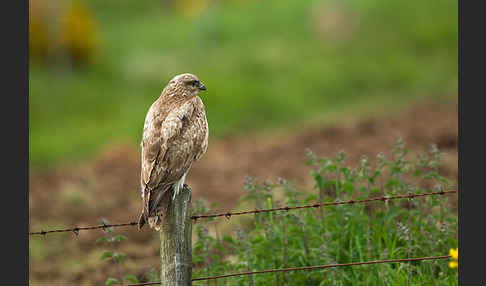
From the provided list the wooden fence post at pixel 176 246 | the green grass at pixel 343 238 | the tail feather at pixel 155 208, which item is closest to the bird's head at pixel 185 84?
the green grass at pixel 343 238

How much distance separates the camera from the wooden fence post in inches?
209

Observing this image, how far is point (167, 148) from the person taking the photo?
5.82m

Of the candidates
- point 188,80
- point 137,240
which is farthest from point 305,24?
point 188,80

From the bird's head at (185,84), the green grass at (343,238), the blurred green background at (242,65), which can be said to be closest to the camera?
the green grass at (343,238)

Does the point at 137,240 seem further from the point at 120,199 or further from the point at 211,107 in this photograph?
the point at 211,107

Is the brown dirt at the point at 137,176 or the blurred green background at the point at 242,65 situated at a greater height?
the blurred green background at the point at 242,65

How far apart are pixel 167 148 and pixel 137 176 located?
999cm

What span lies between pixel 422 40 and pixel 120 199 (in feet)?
54.9

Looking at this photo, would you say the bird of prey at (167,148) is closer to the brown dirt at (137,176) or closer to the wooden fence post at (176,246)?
the wooden fence post at (176,246)

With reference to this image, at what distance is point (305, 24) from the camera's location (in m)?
27.5

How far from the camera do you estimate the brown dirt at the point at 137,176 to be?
10.4 m

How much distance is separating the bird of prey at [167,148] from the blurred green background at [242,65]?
1301 centimetres

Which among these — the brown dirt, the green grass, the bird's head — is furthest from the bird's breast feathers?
the brown dirt

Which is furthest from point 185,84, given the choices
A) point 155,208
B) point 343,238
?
point 343,238
